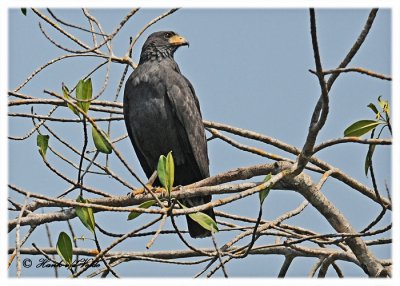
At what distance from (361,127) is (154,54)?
2.89 m

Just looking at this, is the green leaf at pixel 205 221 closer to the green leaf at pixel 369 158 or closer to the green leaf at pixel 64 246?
the green leaf at pixel 64 246

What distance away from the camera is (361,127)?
387 cm

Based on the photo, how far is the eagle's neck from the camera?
631 cm

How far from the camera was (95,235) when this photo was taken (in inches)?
152

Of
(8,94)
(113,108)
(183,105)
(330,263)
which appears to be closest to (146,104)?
(183,105)

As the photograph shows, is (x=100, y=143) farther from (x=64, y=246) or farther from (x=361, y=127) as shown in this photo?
(x=361, y=127)

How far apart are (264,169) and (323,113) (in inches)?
32.0

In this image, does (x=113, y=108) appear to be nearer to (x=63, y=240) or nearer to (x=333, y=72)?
(x=63, y=240)

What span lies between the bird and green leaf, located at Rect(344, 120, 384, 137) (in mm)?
2065

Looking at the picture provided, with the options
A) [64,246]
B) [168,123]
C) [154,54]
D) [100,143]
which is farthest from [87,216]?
[154,54]

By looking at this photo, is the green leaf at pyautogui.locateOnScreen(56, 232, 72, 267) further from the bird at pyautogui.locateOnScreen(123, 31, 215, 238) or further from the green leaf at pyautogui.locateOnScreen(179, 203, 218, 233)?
the bird at pyautogui.locateOnScreen(123, 31, 215, 238)

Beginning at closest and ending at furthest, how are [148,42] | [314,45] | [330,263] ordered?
[314,45], [330,263], [148,42]

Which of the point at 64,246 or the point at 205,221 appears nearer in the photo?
the point at 205,221

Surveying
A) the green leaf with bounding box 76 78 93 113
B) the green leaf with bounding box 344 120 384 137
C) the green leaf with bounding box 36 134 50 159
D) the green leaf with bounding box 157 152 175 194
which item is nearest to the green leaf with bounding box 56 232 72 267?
the green leaf with bounding box 36 134 50 159
